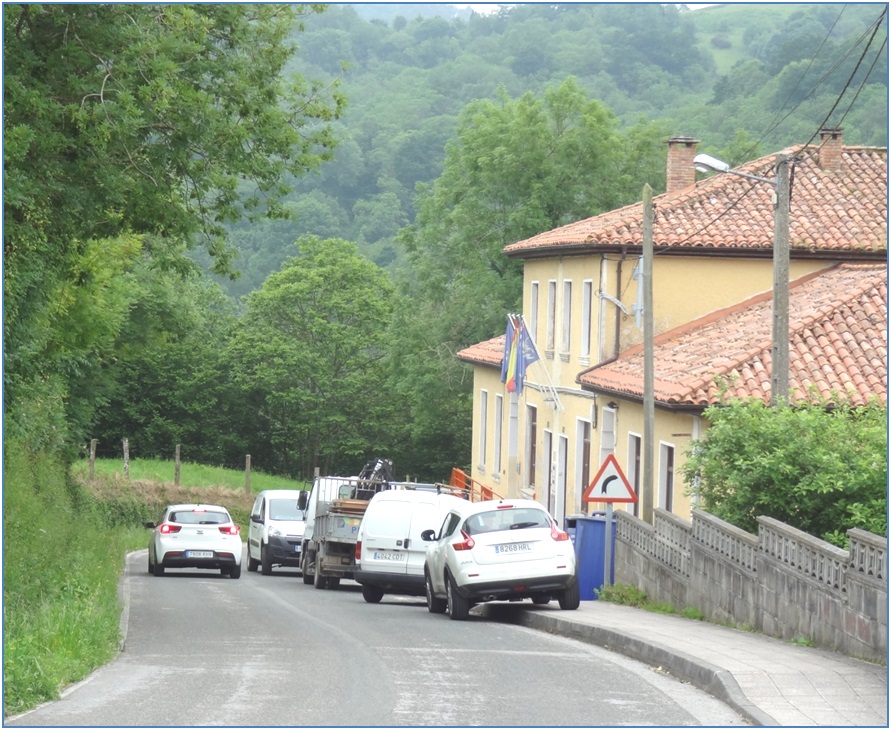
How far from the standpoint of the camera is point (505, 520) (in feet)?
65.0

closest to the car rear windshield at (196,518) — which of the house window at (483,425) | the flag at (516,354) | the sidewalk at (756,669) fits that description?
the flag at (516,354)

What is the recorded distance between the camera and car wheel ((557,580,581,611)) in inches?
771

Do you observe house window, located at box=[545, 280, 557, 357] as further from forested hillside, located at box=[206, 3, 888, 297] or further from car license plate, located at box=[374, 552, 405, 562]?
car license plate, located at box=[374, 552, 405, 562]

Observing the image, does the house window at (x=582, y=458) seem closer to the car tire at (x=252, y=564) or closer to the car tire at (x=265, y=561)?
the car tire at (x=265, y=561)

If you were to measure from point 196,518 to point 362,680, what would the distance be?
21.2 meters

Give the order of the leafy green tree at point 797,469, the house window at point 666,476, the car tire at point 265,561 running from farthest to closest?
the car tire at point 265,561
the house window at point 666,476
the leafy green tree at point 797,469

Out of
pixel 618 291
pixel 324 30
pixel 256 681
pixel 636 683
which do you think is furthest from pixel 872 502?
pixel 324 30

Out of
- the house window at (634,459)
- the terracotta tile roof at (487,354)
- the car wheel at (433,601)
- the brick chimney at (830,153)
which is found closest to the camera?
the car wheel at (433,601)

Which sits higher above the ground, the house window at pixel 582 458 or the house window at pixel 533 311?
the house window at pixel 533 311

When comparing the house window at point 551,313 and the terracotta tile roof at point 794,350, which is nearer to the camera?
the terracotta tile roof at point 794,350

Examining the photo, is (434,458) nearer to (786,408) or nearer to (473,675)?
(786,408)

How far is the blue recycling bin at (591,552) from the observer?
25.0 meters

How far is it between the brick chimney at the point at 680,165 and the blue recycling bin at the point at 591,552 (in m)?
17.1

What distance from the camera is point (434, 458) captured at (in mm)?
69000
